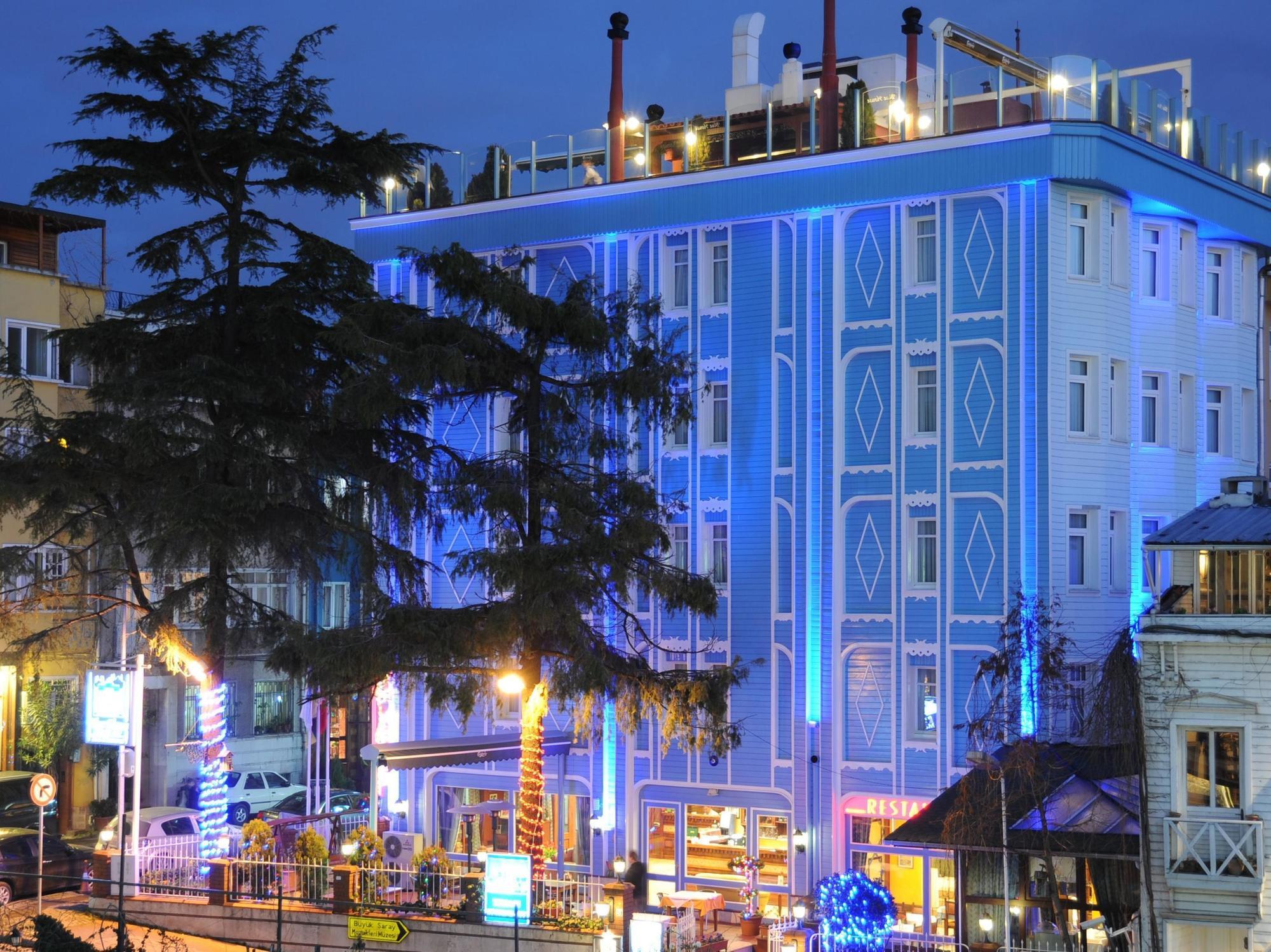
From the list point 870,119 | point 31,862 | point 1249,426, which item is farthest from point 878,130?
point 31,862

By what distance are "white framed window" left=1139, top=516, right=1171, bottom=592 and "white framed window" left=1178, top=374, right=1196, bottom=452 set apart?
76.7 inches

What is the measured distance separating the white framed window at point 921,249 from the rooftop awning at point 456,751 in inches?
491

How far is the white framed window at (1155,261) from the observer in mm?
37812

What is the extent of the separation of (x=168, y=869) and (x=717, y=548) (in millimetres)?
13310

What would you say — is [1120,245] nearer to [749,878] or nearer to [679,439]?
[679,439]

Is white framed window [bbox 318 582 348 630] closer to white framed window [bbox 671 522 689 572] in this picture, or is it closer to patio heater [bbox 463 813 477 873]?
patio heater [bbox 463 813 477 873]

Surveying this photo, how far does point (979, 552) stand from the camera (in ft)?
116

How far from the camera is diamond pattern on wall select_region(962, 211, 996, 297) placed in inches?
1405

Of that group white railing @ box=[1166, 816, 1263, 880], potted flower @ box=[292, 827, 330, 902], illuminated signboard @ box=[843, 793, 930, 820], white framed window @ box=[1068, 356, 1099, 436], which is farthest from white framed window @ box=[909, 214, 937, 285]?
potted flower @ box=[292, 827, 330, 902]

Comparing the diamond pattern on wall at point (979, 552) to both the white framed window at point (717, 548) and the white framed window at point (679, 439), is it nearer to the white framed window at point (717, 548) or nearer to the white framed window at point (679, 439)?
the white framed window at point (717, 548)

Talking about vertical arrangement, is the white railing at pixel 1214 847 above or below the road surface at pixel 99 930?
above

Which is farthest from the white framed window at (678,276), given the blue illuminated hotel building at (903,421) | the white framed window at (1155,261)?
the white framed window at (1155,261)

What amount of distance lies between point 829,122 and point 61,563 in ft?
86.9

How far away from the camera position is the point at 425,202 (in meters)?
43.1
